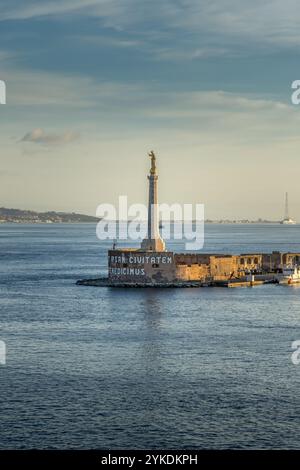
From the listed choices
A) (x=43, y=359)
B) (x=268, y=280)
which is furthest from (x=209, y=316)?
(x=268, y=280)

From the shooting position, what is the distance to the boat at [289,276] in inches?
3551

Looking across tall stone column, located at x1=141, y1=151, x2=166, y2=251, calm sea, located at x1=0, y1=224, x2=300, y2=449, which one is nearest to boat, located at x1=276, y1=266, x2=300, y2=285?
tall stone column, located at x1=141, y1=151, x2=166, y2=251

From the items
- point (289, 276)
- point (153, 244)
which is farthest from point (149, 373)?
point (289, 276)

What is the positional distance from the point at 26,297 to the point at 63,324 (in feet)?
61.8

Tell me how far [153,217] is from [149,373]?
41435 millimetres

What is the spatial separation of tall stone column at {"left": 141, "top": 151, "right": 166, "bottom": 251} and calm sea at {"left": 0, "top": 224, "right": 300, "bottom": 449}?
1012cm

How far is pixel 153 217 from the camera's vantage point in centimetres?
8131

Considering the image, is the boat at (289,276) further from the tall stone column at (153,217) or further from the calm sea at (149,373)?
the calm sea at (149,373)

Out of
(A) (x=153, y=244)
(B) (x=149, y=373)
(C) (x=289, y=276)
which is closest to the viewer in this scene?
(B) (x=149, y=373)

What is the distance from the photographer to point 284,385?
125 ft

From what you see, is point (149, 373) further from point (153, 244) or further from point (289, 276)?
point (289, 276)

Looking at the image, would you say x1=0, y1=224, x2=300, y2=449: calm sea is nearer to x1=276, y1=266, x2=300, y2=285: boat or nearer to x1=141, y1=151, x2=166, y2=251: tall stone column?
x1=141, y1=151, x2=166, y2=251: tall stone column

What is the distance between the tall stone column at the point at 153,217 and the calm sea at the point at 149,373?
10123mm
